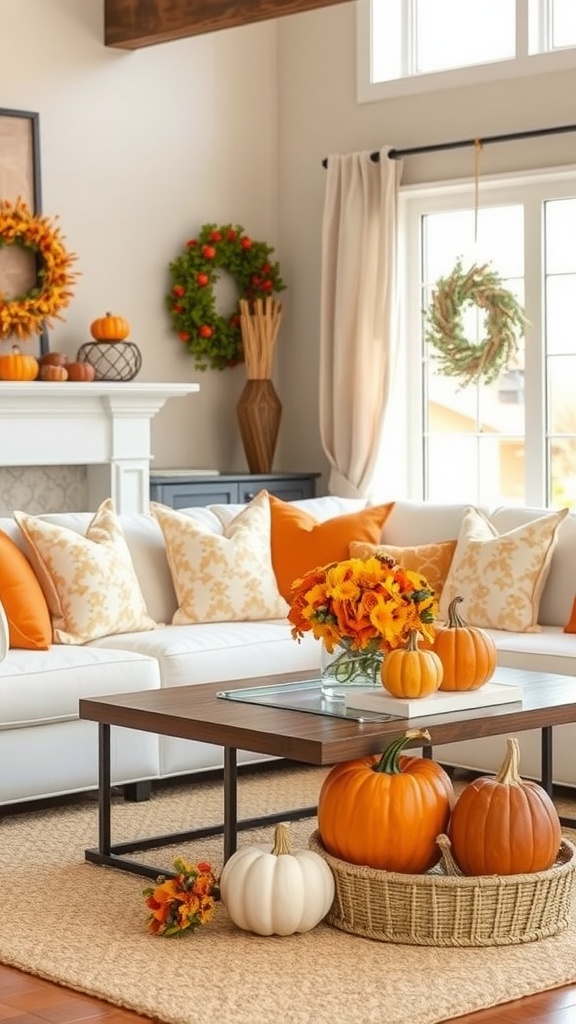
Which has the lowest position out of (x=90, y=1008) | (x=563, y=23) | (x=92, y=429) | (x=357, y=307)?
(x=90, y=1008)

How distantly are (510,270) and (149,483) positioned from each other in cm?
187

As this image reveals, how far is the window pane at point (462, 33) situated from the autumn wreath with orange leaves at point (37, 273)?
1.91 meters

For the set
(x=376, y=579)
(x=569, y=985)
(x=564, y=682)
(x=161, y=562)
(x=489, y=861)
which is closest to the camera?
(x=569, y=985)

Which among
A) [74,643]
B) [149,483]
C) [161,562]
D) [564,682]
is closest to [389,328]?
[149,483]

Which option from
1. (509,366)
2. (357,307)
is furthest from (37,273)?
(509,366)

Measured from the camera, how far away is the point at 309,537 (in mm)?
5957

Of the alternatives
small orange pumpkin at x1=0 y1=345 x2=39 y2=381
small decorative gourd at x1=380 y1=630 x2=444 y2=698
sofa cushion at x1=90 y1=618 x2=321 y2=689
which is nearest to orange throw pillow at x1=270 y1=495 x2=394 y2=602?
sofa cushion at x1=90 y1=618 x2=321 y2=689

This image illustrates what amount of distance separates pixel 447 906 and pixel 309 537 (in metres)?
2.62

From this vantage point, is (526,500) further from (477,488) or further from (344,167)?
(344,167)

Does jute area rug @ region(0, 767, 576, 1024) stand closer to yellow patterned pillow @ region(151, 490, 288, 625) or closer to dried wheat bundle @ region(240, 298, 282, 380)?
yellow patterned pillow @ region(151, 490, 288, 625)

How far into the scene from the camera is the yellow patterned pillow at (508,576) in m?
5.45

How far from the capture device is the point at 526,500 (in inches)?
278

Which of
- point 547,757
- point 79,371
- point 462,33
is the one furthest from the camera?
point 462,33

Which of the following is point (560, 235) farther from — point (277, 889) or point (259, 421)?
point (277, 889)
